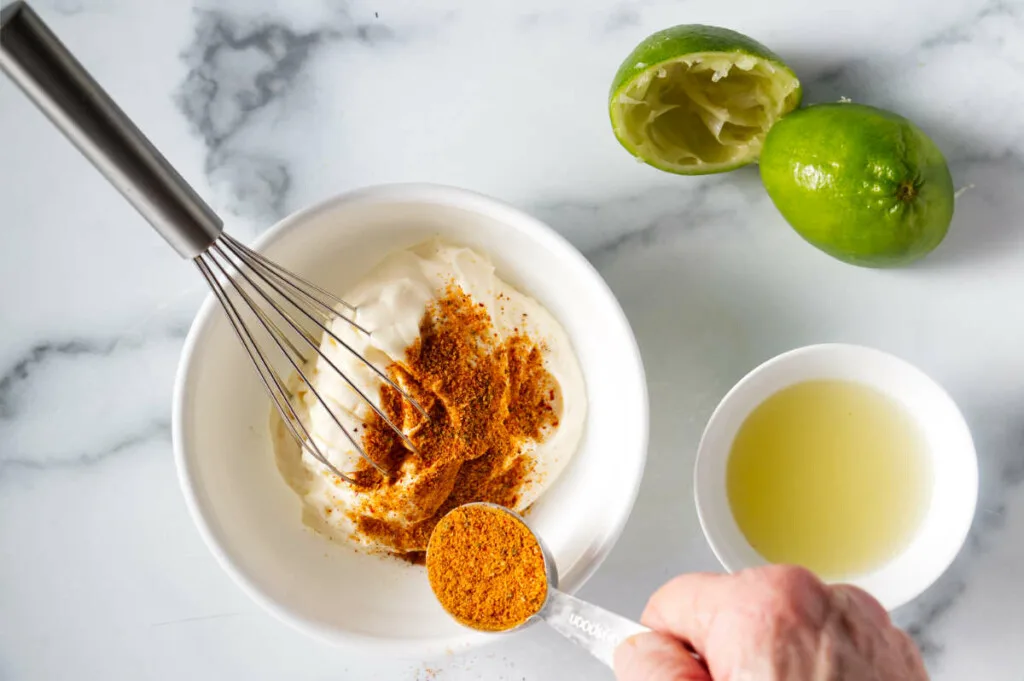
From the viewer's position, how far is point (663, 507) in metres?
1.19

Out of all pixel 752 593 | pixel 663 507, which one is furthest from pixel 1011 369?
pixel 752 593

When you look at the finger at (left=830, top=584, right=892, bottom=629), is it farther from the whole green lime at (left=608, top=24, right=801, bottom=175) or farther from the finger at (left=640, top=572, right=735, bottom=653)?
the whole green lime at (left=608, top=24, right=801, bottom=175)

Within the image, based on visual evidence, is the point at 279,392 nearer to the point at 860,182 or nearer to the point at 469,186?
the point at 469,186

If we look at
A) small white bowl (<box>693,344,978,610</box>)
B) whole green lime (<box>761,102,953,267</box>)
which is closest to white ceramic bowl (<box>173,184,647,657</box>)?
small white bowl (<box>693,344,978,610</box>)

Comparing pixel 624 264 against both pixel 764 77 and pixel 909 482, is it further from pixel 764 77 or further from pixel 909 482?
pixel 909 482

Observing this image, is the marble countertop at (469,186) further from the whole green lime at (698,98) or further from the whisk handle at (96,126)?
the whisk handle at (96,126)

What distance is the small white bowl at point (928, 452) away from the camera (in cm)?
110

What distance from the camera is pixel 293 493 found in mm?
1181

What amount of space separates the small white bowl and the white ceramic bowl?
0.45 ft

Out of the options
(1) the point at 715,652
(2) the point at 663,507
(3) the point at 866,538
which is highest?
(1) the point at 715,652

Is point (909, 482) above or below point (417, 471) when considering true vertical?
below

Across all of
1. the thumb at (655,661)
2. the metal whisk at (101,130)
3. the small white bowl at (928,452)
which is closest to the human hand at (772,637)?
the thumb at (655,661)

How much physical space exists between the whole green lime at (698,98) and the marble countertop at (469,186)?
0.05 m

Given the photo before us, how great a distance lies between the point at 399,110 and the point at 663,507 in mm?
635
